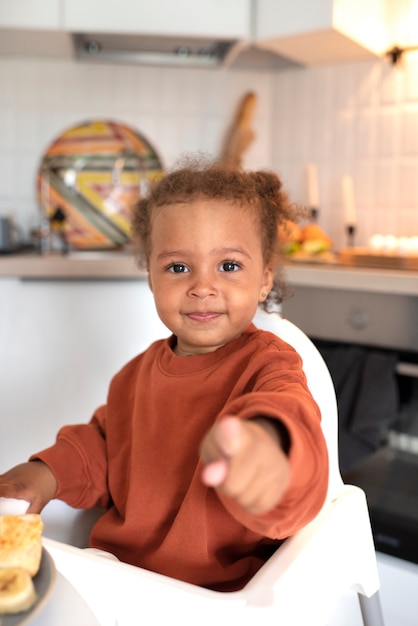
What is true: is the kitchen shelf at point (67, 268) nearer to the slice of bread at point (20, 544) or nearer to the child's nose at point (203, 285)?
the child's nose at point (203, 285)

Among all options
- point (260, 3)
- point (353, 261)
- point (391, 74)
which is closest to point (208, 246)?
point (353, 261)

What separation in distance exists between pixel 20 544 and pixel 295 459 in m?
0.21

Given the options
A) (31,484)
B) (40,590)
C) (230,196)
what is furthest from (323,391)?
(40,590)

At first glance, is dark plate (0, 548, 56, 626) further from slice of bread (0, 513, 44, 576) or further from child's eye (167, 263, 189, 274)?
child's eye (167, 263, 189, 274)

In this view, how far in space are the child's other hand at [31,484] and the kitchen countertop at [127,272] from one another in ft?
3.09

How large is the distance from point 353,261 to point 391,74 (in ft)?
2.07

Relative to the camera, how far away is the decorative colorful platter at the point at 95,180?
7.47ft

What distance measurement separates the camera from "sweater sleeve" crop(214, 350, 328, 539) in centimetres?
54

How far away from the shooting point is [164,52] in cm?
227

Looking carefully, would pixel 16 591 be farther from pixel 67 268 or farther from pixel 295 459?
pixel 67 268

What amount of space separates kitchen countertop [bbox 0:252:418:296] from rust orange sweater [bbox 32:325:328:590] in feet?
2.83

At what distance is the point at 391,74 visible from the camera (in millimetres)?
2064

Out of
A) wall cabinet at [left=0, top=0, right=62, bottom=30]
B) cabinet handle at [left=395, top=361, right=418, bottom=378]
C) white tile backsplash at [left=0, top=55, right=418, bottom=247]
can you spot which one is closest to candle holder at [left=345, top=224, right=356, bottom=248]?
white tile backsplash at [left=0, top=55, right=418, bottom=247]

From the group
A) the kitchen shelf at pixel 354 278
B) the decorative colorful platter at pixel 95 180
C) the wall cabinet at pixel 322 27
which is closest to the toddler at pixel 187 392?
the kitchen shelf at pixel 354 278
